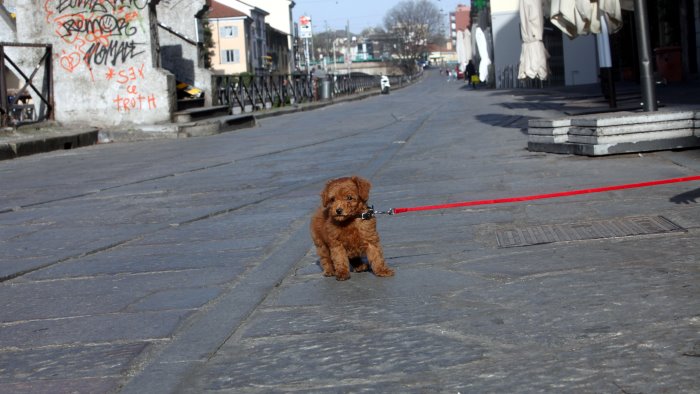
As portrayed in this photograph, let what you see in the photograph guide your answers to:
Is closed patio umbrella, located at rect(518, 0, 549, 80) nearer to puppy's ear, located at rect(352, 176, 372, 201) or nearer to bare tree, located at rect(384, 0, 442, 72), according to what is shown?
puppy's ear, located at rect(352, 176, 372, 201)

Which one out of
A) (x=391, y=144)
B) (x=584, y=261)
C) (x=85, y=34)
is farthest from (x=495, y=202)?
(x=85, y=34)

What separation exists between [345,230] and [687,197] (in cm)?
329

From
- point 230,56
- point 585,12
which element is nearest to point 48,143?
point 585,12

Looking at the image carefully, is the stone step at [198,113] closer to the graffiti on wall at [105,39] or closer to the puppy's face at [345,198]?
the graffiti on wall at [105,39]

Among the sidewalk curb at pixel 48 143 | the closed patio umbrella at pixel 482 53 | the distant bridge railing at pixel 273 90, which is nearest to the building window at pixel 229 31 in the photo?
the distant bridge railing at pixel 273 90

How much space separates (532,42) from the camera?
49.9 ft

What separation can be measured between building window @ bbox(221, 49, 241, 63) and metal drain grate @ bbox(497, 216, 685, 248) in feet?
342

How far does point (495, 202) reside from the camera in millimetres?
7602

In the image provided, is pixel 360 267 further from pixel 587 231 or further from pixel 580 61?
pixel 580 61

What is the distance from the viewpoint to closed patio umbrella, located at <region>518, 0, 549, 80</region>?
1491 cm

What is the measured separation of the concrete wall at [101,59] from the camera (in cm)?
2375

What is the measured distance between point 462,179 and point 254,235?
316 cm

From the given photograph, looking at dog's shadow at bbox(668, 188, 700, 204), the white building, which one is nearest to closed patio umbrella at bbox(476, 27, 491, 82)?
the white building

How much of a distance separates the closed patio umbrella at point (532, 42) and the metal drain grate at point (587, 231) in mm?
8287
